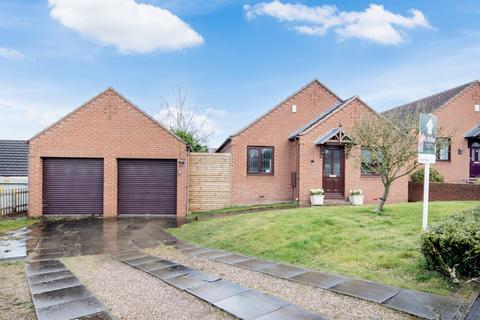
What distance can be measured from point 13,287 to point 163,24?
1608cm

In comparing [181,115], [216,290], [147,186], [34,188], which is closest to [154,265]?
[216,290]

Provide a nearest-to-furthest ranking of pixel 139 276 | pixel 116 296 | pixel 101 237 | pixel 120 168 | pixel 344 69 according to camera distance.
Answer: pixel 116 296, pixel 139 276, pixel 101 237, pixel 120 168, pixel 344 69

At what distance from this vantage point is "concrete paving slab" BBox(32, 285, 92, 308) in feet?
14.1

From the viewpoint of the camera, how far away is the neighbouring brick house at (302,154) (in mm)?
15109

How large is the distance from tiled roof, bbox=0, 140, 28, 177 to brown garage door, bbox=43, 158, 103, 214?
17.5 ft

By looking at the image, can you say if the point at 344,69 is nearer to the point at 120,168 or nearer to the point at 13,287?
the point at 120,168

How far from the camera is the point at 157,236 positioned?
1002 cm

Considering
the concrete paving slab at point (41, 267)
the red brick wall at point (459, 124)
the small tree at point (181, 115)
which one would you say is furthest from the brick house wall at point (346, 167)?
the small tree at point (181, 115)

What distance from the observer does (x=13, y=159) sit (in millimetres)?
18672

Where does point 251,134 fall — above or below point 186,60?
below

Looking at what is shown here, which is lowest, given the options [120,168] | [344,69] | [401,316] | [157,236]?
[157,236]

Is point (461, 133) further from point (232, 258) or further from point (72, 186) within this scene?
point (72, 186)

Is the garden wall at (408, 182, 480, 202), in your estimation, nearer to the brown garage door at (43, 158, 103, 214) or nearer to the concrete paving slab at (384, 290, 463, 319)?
the concrete paving slab at (384, 290, 463, 319)

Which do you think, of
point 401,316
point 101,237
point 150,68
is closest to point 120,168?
point 101,237
